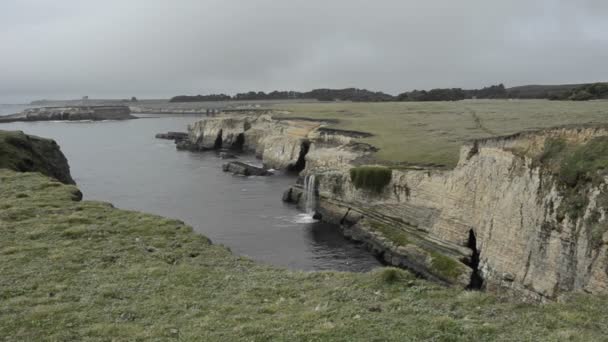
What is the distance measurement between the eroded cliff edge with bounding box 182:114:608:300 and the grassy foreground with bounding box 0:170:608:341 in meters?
8.50

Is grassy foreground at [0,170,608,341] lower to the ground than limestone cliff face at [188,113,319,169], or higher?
higher

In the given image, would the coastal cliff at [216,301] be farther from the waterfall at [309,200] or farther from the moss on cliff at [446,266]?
the waterfall at [309,200]

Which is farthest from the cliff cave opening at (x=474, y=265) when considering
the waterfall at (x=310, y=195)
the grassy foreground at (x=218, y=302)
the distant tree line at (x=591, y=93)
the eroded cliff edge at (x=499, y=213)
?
the distant tree line at (x=591, y=93)

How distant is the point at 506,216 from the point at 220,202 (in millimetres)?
27850

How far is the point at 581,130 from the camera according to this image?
83.5 ft

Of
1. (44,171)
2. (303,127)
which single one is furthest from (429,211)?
(303,127)

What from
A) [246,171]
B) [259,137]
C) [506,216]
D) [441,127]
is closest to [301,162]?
[246,171]

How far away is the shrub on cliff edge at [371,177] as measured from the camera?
39375 millimetres

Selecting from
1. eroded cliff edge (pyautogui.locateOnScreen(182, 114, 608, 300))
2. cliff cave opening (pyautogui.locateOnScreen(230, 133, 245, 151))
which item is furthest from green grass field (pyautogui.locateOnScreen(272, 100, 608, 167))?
cliff cave opening (pyautogui.locateOnScreen(230, 133, 245, 151))

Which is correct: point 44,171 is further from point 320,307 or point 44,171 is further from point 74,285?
point 320,307

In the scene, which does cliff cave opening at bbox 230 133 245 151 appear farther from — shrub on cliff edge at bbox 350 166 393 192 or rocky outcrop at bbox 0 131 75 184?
shrub on cliff edge at bbox 350 166 393 192

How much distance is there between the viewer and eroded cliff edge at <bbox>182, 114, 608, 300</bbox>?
21344 mm

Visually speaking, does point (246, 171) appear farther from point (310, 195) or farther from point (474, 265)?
point (474, 265)

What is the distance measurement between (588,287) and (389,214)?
19.5 metres
